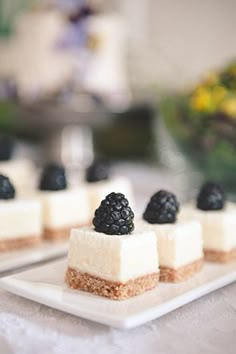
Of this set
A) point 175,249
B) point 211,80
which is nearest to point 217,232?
point 175,249

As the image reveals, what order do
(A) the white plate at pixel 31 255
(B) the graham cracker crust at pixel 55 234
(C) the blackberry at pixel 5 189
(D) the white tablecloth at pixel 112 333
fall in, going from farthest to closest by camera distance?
(B) the graham cracker crust at pixel 55 234
(C) the blackberry at pixel 5 189
(A) the white plate at pixel 31 255
(D) the white tablecloth at pixel 112 333

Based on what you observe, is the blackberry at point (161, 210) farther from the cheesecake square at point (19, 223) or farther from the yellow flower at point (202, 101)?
the yellow flower at point (202, 101)

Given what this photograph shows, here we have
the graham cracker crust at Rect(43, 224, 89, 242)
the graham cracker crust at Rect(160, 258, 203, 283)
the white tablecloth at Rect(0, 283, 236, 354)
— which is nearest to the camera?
the white tablecloth at Rect(0, 283, 236, 354)

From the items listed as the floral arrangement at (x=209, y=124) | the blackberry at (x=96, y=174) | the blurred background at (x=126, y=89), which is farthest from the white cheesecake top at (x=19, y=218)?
the floral arrangement at (x=209, y=124)

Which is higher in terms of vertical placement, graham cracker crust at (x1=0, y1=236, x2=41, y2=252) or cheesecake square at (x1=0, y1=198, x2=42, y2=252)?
cheesecake square at (x1=0, y1=198, x2=42, y2=252)

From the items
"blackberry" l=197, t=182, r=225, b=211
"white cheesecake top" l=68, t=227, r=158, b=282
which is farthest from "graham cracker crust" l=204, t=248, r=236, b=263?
"white cheesecake top" l=68, t=227, r=158, b=282

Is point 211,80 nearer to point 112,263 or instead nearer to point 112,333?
point 112,263

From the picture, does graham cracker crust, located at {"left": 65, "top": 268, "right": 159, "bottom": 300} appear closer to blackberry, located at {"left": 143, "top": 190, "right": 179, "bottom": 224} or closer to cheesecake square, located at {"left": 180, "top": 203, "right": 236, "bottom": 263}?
blackberry, located at {"left": 143, "top": 190, "right": 179, "bottom": 224}
